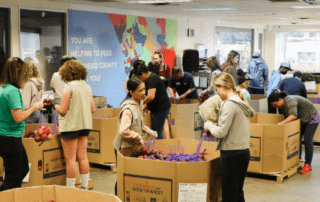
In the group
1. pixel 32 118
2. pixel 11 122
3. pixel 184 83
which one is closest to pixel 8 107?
pixel 11 122

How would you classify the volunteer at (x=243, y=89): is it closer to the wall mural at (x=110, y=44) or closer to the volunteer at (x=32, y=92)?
the volunteer at (x=32, y=92)

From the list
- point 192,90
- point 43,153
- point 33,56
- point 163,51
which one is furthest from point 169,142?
point 163,51

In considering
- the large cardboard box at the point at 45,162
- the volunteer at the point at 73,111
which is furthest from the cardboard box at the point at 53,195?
the large cardboard box at the point at 45,162

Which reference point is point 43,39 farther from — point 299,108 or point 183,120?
point 299,108

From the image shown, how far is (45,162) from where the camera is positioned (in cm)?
421

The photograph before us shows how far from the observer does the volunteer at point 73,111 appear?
393 centimetres

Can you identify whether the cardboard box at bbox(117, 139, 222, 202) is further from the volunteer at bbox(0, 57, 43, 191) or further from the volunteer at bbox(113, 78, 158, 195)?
the volunteer at bbox(0, 57, 43, 191)

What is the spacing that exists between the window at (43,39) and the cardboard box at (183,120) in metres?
2.50

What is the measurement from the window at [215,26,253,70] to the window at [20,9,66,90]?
708cm

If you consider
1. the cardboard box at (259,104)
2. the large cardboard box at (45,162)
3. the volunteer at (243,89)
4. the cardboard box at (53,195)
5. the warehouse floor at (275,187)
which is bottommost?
the warehouse floor at (275,187)

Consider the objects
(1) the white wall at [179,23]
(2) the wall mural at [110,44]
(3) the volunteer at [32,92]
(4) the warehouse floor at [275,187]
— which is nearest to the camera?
(4) the warehouse floor at [275,187]

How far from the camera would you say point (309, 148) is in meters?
5.45

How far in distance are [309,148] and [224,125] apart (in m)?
2.62

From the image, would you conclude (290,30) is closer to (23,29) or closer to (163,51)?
(163,51)
